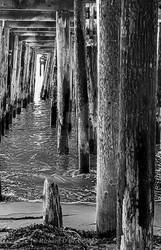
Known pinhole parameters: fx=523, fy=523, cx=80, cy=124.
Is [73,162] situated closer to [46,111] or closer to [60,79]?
[60,79]

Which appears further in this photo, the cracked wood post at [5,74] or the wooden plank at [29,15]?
the cracked wood post at [5,74]

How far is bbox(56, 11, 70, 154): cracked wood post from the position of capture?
8.51 meters

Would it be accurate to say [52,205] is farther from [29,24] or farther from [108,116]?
[29,24]

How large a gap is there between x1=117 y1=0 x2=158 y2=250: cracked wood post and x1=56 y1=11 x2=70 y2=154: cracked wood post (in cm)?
542

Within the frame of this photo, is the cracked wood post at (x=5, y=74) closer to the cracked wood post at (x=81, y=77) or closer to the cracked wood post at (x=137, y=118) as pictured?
the cracked wood post at (x=81, y=77)

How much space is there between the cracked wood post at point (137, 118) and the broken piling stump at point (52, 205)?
2.87 feet

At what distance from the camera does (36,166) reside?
8.03 m

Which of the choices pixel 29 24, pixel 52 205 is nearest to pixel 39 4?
pixel 29 24

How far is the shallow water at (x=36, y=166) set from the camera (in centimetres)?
621

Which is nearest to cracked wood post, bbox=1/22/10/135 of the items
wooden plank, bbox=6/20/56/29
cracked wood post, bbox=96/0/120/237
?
wooden plank, bbox=6/20/56/29

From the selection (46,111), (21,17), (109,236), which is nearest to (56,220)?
(109,236)

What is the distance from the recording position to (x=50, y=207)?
382cm

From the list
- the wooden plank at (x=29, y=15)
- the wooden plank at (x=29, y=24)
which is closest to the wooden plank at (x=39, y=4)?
the wooden plank at (x=29, y=15)

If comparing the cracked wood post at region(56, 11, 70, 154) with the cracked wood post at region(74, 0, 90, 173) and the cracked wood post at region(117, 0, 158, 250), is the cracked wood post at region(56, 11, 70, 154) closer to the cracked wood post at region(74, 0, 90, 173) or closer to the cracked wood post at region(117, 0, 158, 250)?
the cracked wood post at region(74, 0, 90, 173)
